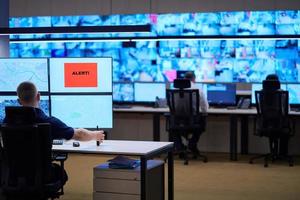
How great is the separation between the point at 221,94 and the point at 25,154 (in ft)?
18.8

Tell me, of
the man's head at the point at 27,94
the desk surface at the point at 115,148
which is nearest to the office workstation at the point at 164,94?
the desk surface at the point at 115,148

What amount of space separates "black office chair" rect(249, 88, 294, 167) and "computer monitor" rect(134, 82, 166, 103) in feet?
6.10

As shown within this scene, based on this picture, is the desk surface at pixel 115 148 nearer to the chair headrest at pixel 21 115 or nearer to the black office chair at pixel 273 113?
the chair headrest at pixel 21 115

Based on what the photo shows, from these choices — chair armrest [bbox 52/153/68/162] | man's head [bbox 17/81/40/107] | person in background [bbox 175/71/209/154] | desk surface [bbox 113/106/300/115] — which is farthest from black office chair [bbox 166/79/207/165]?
man's head [bbox 17/81/40/107]

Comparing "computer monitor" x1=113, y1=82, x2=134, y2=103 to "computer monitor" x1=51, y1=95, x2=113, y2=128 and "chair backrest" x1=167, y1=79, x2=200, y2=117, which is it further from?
"computer monitor" x1=51, y1=95, x2=113, y2=128

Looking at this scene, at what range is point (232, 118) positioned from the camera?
9.26 m

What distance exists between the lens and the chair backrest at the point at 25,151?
4.68 metres

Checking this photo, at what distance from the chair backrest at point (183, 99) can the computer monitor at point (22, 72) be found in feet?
10.4

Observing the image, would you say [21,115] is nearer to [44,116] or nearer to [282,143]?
[44,116]

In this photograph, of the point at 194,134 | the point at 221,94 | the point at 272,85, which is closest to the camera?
the point at 272,85

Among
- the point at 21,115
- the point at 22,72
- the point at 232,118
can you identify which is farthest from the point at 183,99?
the point at 21,115

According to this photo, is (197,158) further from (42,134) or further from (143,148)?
(42,134)

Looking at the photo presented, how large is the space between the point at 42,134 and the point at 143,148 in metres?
1.01

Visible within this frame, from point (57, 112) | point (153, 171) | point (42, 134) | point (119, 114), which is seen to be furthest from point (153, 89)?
point (42, 134)
